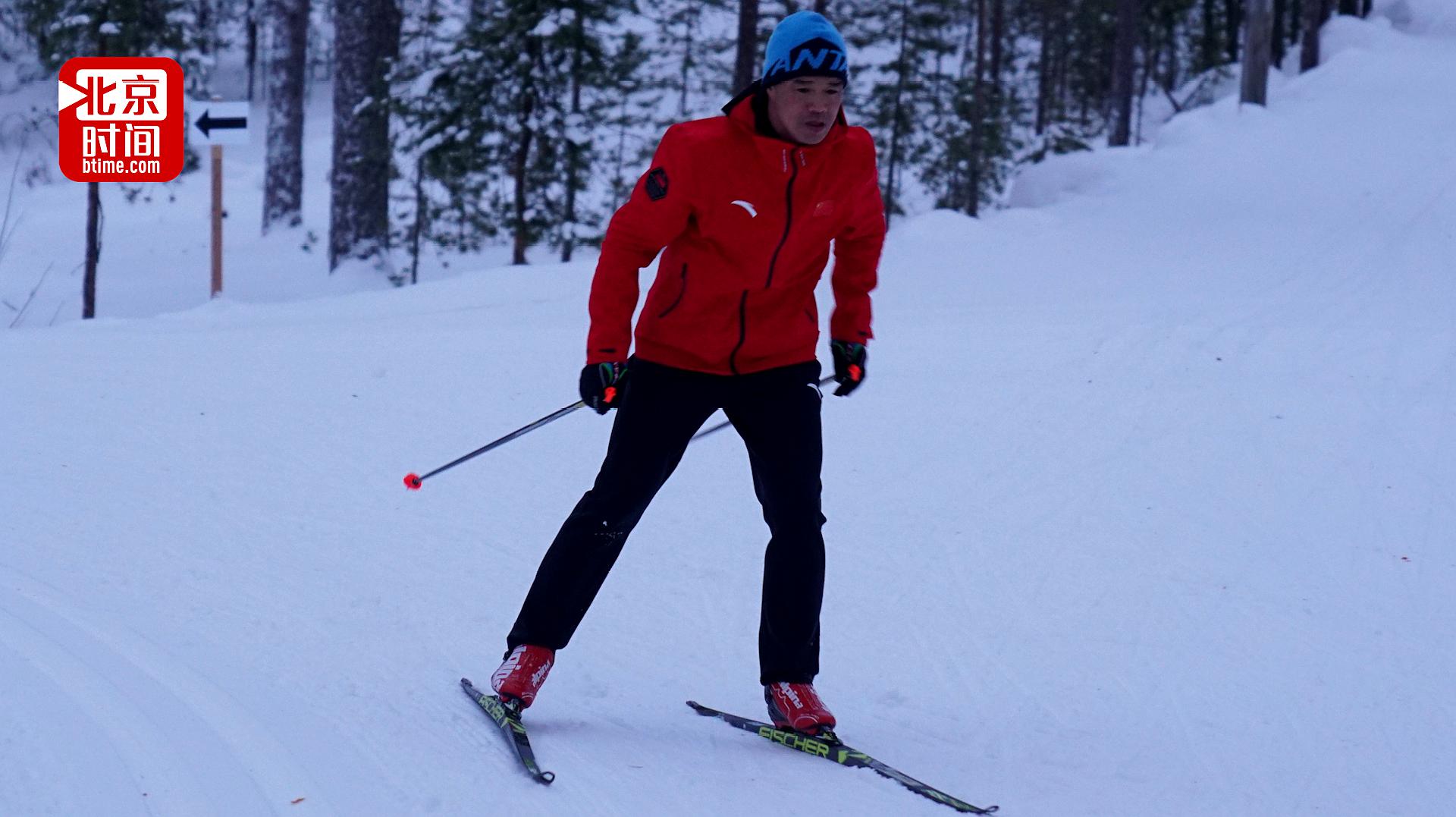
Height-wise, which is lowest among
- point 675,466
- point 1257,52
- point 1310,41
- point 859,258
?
point 675,466

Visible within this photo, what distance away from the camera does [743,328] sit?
3326mm

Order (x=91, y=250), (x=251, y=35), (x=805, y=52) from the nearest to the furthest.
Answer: (x=805, y=52), (x=91, y=250), (x=251, y=35)

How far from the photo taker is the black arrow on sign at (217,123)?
10797 mm

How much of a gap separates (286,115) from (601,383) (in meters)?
17.4

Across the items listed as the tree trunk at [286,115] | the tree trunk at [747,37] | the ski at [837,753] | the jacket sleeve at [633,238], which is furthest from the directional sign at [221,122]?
the ski at [837,753]

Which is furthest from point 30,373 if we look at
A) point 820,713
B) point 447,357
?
point 820,713

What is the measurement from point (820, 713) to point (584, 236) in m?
12.9

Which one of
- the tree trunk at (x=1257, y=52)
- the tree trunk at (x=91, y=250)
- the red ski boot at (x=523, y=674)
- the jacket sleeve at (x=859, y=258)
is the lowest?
the tree trunk at (x=91, y=250)

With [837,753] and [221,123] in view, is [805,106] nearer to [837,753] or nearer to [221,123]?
[837,753]

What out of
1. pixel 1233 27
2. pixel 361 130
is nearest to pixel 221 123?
pixel 361 130

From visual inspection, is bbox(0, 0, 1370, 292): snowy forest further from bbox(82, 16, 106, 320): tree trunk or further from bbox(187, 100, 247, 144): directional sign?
bbox(187, 100, 247, 144): directional sign

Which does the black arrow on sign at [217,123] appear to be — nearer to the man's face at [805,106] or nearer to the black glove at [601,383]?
the black glove at [601,383]

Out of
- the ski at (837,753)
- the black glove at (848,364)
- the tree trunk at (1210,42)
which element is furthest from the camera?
the tree trunk at (1210,42)

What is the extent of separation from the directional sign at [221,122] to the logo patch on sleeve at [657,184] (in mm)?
8614
